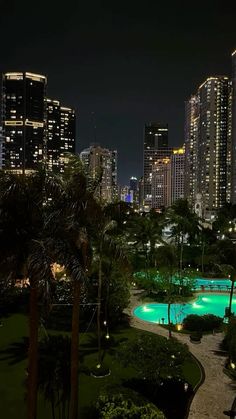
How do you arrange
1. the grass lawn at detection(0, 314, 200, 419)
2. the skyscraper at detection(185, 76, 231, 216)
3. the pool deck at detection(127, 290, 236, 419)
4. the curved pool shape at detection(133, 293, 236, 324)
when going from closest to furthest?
the grass lawn at detection(0, 314, 200, 419), the pool deck at detection(127, 290, 236, 419), the curved pool shape at detection(133, 293, 236, 324), the skyscraper at detection(185, 76, 231, 216)

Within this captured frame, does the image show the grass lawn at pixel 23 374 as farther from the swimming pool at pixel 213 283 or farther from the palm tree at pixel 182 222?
the palm tree at pixel 182 222

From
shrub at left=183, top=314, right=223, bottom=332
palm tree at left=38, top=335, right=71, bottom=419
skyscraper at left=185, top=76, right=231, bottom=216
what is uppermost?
skyscraper at left=185, top=76, right=231, bottom=216

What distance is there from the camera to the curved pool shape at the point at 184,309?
27844 mm

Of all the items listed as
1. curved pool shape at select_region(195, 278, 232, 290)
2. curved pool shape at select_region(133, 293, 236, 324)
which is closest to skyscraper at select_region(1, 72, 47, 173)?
curved pool shape at select_region(195, 278, 232, 290)

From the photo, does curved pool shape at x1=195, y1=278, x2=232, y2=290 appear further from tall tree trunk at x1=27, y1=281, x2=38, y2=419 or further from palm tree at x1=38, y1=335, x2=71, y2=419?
tall tree trunk at x1=27, y1=281, x2=38, y2=419

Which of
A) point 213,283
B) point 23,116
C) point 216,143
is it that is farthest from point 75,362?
point 23,116

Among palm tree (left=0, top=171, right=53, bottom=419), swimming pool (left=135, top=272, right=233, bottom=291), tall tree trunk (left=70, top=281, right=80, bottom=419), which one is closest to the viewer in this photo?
palm tree (left=0, top=171, right=53, bottom=419)

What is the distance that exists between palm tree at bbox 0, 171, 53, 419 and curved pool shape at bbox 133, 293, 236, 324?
657 inches

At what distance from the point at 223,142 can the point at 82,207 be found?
143922 millimetres

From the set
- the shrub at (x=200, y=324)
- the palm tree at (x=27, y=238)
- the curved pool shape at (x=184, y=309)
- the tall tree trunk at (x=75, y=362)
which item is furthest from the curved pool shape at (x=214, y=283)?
the palm tree at (x=27, y=238)

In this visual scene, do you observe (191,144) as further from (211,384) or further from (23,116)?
(211,384)

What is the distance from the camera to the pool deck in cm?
1406

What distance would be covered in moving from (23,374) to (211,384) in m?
7.52

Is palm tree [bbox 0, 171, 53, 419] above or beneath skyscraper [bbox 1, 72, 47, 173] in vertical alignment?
beneath
